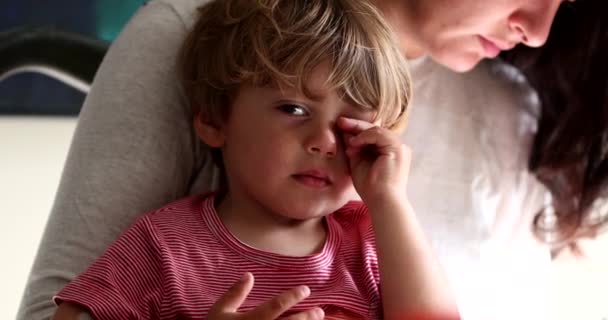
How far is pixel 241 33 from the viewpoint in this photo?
3.23 feet

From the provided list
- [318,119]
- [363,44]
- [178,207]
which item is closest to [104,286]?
[178,207]

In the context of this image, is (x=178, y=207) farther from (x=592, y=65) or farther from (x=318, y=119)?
(x=592, y=65)

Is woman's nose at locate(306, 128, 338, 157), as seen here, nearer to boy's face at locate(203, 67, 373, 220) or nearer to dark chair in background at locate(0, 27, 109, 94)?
boy's face at locate(203, 67, 373, 220)

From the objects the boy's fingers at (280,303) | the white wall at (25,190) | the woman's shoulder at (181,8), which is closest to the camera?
the boy's fingers at (280,303)

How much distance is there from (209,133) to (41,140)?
883mm

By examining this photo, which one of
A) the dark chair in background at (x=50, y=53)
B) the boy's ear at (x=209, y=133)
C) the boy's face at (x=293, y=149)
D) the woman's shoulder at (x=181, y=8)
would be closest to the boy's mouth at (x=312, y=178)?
the boy's face at (x=293, y=149)

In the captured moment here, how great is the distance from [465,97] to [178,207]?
56cm

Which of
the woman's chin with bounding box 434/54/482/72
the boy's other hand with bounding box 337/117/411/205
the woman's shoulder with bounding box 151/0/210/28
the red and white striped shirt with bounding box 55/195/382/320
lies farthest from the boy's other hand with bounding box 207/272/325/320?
the woman's chin with bounding box 434/54/482/72

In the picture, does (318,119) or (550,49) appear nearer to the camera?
(318,119)

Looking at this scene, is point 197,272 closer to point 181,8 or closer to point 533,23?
point 181,8

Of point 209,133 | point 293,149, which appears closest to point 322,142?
point 293,149

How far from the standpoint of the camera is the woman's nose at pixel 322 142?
0.92 metres

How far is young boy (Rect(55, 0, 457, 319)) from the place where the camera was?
2.95ft

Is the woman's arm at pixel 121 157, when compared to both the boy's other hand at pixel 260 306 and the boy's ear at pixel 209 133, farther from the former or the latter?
the boy's other hand at pixel 260 306
